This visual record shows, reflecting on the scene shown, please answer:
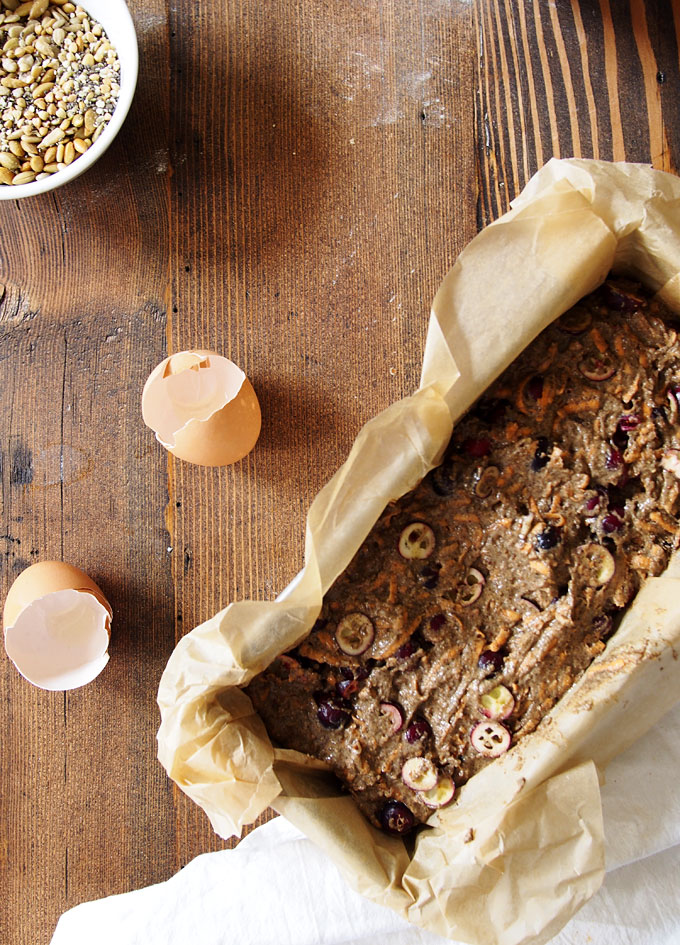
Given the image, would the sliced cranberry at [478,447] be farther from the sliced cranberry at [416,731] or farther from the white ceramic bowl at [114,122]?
the white ceramic bowl at [114,122]

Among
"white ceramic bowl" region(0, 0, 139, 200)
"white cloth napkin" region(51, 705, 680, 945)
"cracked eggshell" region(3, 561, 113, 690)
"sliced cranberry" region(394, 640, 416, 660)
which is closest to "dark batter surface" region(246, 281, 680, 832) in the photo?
"sliced cranberry" region(394, 640, 416, 660)

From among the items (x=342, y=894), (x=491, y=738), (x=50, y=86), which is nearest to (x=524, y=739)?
(x=491, y=738)

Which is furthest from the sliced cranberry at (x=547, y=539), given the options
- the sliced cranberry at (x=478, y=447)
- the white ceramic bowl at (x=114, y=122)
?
the white ceramic bowl at (x=114, y=122)

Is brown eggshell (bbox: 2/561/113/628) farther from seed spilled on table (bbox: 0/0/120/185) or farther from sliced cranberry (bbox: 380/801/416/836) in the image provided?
seed spilled on table (bbox: 0/0/120/185)

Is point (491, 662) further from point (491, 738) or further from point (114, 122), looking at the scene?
point (114, 122)

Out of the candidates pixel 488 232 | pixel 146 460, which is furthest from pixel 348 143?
pixel 146 460

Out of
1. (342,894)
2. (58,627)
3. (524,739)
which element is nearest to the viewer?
(524,739)
